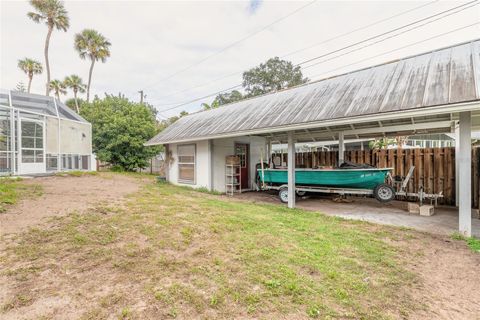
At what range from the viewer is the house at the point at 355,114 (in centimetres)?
483

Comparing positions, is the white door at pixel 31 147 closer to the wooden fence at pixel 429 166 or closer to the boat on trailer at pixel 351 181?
the boat on trailer at pixel 351 181

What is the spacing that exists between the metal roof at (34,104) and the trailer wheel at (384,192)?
1508 centimetres

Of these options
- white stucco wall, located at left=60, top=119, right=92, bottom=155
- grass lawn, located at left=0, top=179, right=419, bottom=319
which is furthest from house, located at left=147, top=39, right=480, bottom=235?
white stucco wall, located at left=60, top=119, right=92, bottom=155

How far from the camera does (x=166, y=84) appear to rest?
28062mm

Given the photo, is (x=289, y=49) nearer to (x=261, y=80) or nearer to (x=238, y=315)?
(x=261, y=80)

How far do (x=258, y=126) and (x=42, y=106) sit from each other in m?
12.3

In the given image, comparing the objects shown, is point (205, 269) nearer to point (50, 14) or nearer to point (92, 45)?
point (50, 14)

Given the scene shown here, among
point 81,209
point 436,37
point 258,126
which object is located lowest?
point 81,209

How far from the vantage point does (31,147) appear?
11.6 metres

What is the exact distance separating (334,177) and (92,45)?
2907 centimetres

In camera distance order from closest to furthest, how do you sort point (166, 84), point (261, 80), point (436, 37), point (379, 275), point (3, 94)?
point (379, 275), point (3, 94), point (436, 37), point (166, 84), point (261, 80)

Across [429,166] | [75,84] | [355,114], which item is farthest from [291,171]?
[75,84]

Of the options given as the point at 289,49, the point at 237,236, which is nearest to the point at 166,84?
the point at 289,49

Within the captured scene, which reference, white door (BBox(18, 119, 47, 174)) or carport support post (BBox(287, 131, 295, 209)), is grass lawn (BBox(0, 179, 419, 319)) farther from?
white door (BBox(18, 119, 47, 174))
